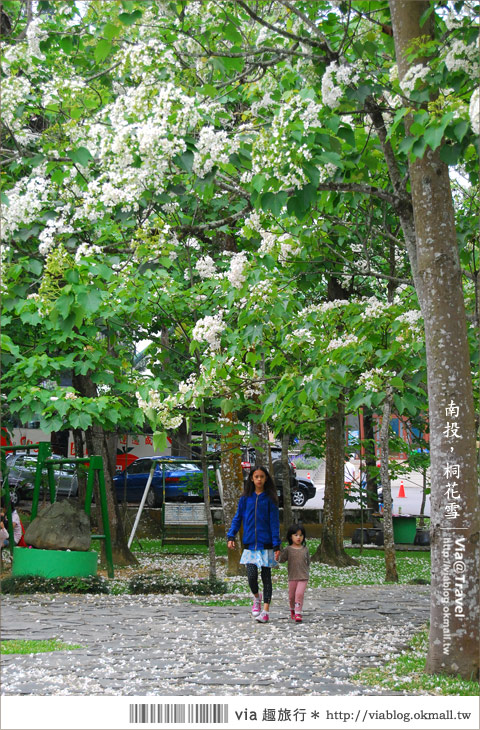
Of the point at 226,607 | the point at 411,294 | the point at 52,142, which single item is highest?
the point at 52,142

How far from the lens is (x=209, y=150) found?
20.1 ft

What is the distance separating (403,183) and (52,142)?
3059mm

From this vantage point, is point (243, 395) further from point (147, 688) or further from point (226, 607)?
point (147, 688)

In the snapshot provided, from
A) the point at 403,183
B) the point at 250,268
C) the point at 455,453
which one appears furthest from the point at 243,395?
the point at 455,453

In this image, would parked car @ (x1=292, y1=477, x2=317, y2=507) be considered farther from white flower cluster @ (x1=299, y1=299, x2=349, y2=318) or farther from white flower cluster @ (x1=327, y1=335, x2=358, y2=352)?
white flower cluster @ (x1=327, y1=335, x2=358, y2=352)

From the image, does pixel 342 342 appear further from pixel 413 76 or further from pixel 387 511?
pixel 387 511

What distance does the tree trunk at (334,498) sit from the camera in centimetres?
1568

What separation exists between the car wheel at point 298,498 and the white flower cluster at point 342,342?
18.8m

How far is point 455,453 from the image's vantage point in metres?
5.86

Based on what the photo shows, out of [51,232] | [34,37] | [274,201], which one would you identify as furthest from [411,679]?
[34,37]

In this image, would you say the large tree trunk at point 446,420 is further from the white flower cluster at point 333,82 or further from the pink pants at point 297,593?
the pink pants at point 297,593

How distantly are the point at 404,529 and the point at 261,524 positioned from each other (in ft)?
43.4

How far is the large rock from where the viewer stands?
11.9 metres

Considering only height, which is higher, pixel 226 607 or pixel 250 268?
pixel 250 268
